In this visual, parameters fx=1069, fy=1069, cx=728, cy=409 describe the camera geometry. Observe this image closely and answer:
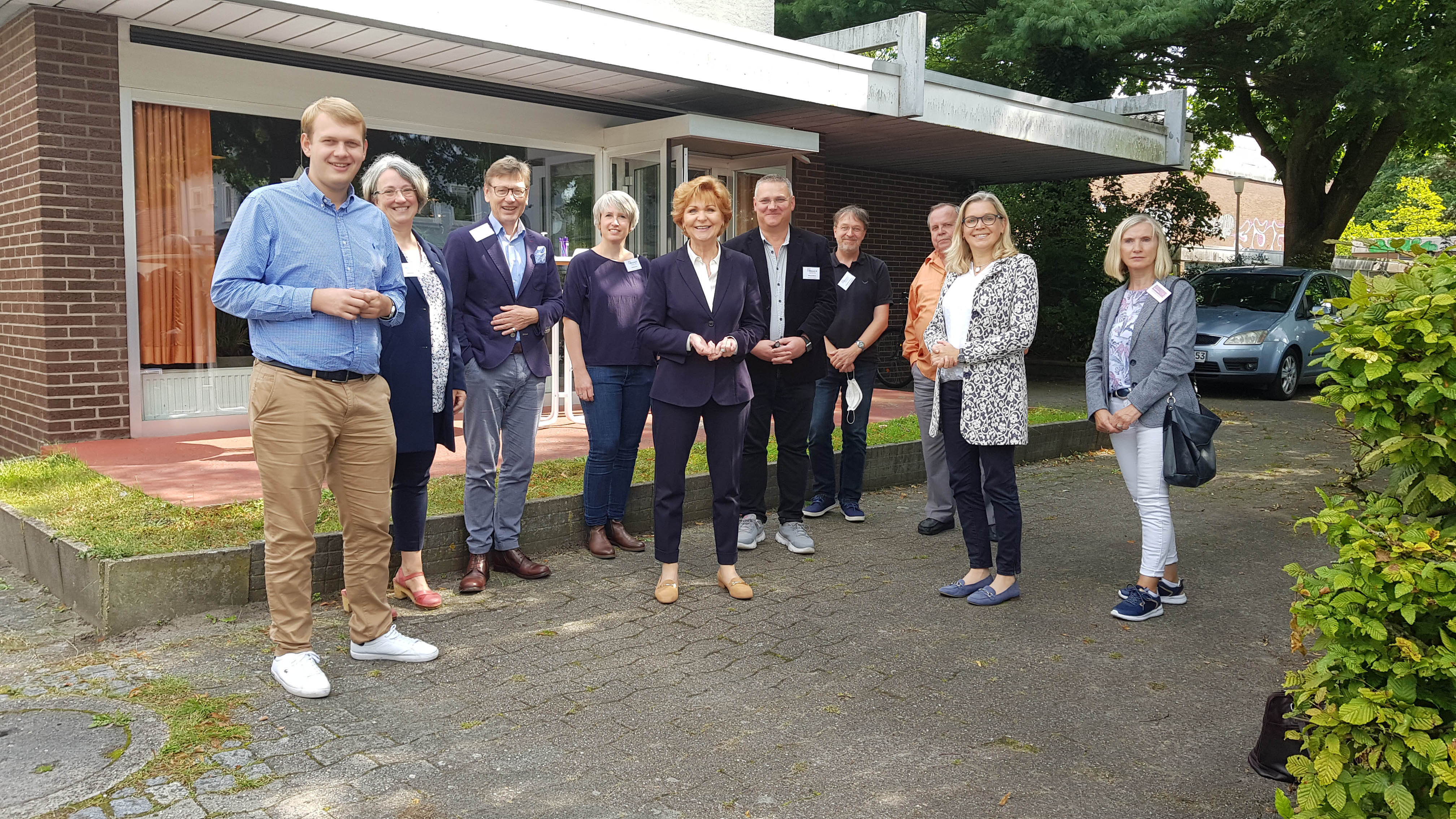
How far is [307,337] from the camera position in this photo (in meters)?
3.99

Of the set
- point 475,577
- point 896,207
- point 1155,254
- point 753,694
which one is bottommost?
point 753,694

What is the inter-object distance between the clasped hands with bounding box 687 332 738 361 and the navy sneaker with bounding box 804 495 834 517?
2308 millimetres

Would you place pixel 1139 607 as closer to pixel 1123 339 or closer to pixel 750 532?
pixel 1123 339

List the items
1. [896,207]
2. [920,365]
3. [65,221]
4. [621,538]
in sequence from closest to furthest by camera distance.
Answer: [621,538] < [920,365] < [65,221] < [896,207]

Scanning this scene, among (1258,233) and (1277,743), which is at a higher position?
(1258,233)

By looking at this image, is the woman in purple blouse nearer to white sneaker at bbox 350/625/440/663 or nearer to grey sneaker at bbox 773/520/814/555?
grey sneaker at bbox 773/520/814/555

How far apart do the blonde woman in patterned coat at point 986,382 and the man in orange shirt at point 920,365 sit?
4.03ft

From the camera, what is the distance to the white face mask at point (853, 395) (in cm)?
693

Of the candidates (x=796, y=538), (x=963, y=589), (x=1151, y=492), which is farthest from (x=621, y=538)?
Result: (x=1151, y=492)

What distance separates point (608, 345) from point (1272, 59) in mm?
14651

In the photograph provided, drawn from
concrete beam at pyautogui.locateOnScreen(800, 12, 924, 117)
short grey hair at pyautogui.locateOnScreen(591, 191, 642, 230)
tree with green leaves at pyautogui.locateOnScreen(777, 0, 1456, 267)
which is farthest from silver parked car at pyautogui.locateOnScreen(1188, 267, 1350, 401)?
short grey hair at pyautogui.locateOnScreen(591, 191, 642, 230)

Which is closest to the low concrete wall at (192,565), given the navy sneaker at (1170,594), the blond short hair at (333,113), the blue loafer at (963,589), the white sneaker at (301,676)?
the white sneaker at (301,676)

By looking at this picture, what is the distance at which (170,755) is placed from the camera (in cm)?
349

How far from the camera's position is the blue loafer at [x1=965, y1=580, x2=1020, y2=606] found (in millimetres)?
5324
